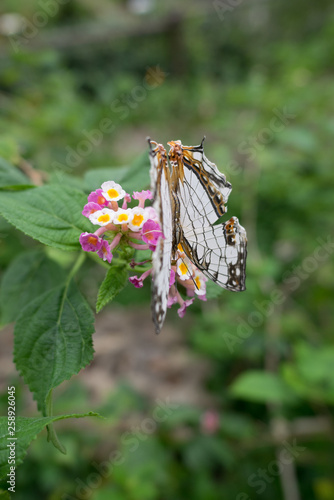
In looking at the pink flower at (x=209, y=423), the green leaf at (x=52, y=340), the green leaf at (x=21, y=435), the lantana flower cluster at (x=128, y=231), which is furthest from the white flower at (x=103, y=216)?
the pink flower at (x=209, y=423)

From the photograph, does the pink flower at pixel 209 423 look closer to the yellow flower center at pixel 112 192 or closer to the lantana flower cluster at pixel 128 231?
the lantana flower cluster at pixel 128 231

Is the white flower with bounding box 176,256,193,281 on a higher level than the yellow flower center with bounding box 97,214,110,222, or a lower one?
lower

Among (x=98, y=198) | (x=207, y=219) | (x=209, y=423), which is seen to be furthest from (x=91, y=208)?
(x=209, y=423)

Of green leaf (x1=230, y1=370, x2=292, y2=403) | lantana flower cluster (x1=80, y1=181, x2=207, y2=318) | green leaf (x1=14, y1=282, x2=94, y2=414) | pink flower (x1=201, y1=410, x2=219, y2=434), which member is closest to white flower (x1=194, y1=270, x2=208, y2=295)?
lantana flower cluster (x1=80, y1=181, x2=207, y2=318)

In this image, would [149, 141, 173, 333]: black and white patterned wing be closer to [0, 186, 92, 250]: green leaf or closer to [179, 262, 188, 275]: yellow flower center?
[179, 262, 188, 275]: yellow flower center

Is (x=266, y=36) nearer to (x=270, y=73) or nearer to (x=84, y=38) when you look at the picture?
(x=270, y=73)
